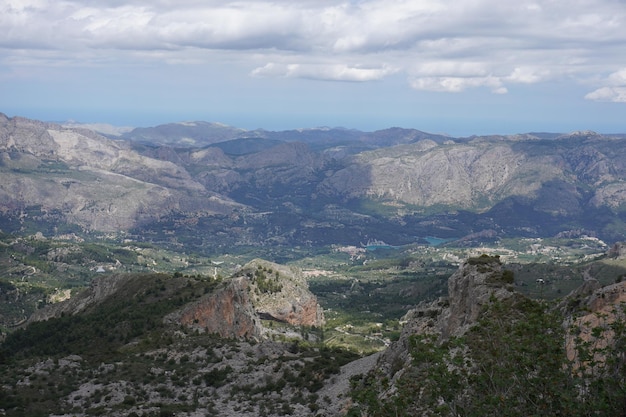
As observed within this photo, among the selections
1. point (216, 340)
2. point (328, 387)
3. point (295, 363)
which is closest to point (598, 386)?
point (328, 387)

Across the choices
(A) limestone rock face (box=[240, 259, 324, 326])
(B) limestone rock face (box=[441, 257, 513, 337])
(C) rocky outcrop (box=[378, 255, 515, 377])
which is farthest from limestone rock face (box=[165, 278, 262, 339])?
(A) limestone rock face (box=[240, 259, 324, 326])

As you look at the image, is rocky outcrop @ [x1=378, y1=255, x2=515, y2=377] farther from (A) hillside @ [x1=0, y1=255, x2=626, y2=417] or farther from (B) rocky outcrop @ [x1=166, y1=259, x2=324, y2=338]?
(B) rocky outcrop @ [x1=166, y1=259, x2=324, y2=338]

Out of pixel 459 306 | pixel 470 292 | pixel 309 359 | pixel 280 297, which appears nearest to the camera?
pixel 470 292

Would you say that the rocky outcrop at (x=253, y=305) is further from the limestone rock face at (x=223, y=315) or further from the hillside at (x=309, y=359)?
the hillside at (x=309, y=359)

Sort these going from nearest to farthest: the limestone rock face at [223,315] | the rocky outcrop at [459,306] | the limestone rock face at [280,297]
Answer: the rocky outcrop at [459,306], the limestone rock face at [223,315], the limestone rock face at [280,297]

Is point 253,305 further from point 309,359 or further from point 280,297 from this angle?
point 309,359

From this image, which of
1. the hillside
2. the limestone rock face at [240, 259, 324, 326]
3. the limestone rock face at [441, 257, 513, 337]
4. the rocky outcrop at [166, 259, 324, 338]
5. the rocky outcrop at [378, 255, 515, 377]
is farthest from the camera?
the limestone rock face at [240, 259, 324, 326]

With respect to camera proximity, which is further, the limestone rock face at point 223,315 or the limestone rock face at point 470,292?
the limestone rock face at point 223,315

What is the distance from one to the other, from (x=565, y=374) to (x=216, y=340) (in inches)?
1900

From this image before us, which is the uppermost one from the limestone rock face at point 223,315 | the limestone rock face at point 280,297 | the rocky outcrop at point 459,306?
the rocky outcrop at point 459,306

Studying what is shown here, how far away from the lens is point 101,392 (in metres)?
51.6

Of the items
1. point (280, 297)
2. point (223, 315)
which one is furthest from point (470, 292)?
point (280, 297)

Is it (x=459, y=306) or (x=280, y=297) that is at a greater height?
(x=459, y=306)

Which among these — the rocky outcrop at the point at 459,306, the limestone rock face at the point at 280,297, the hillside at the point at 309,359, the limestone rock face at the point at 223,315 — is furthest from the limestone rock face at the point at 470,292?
the limestone rock face at the point at 280,297
